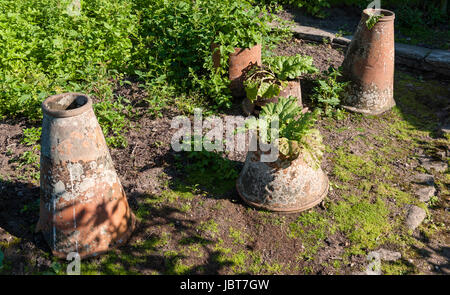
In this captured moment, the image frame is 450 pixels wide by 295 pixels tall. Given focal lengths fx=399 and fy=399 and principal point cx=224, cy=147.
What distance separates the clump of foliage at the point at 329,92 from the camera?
18.6 feet

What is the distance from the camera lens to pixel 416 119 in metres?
5.70

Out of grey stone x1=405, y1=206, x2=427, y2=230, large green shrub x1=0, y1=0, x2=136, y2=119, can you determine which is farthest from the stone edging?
grey stone x1=405, y1=206, x2=427, y2=230

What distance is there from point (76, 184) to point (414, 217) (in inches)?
127

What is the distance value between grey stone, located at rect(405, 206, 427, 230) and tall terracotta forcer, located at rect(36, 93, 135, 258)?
278cm

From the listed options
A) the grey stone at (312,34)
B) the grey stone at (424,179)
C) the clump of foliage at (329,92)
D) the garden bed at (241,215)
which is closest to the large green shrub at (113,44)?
the garden bed at (241,215)

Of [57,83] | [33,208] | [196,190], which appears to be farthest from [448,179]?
[57,83]

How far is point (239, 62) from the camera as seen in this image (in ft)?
18.5

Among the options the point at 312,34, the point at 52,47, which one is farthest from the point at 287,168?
the point at 312,34

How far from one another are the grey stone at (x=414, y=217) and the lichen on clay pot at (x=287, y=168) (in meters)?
0.88

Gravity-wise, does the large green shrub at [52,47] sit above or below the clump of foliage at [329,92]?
above

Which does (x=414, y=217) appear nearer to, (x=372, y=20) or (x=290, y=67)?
(x=290, y=67)

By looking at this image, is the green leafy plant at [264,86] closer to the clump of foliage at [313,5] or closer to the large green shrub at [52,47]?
the large green shrub at [52,47]

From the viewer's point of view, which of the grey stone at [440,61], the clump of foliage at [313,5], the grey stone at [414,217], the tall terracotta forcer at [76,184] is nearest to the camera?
the tall terracotta forcer at [76,184]
